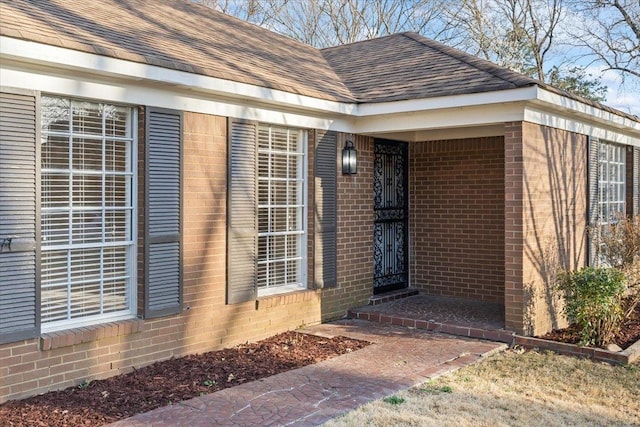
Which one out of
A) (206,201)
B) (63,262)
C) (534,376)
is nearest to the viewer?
(63,262)

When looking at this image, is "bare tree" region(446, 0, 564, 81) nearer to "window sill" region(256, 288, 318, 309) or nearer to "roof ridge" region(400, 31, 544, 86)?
"roof ridge" region(400, 31, 544, 86)

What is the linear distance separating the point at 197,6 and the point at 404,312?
5.97m

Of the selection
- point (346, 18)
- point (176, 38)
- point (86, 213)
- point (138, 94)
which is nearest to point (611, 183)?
point (176, 38)

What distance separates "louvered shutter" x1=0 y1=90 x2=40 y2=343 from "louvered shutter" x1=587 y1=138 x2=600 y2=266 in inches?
303

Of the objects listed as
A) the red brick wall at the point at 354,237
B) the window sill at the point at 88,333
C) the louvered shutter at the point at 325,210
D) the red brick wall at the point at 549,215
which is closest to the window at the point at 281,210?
the louvered shutter at the point at 325,210

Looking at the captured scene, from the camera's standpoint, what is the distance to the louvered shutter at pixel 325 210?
8016 millimetres

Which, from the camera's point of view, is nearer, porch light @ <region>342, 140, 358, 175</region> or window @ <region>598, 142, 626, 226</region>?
porch light @ <region>342, 140, 358, 175</region>

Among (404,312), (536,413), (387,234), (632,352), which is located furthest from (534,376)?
(387,234)

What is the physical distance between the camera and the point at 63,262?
17.9ft

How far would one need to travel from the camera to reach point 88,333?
5418mm

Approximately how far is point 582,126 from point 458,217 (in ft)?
7.63

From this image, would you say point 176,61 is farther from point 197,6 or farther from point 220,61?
point 197,6

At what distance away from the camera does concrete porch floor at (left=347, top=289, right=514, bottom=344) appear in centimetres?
756

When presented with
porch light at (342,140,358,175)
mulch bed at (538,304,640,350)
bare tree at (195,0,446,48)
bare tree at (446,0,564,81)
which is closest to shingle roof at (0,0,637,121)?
porch light at (342,140,358,175)
